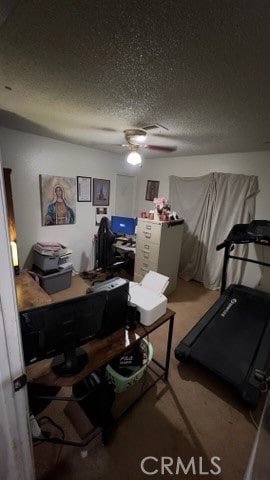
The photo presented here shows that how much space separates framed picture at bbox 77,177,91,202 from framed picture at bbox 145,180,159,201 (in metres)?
1.32

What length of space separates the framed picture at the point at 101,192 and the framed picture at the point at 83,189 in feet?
0.44

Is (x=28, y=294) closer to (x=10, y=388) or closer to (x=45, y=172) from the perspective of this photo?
(x=10, y=388)

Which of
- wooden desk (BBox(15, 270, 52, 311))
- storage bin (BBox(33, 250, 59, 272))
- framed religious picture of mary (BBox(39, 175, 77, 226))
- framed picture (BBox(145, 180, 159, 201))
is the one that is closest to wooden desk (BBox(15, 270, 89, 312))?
wooden desk (BBox(15, 270, 52, 311))

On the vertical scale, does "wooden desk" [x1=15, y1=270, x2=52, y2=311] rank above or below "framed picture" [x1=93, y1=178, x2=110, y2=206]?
below

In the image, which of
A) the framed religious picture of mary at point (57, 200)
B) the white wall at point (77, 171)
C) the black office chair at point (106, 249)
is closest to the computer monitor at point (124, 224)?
the white wall at point (77, 171)

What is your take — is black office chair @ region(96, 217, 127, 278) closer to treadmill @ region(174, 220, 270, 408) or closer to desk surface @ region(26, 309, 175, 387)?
treadmill @ region(174, 220, 270, 408)

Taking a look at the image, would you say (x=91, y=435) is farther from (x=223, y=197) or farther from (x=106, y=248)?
(x=223, y=197)

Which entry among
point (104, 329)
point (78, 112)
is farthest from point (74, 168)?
point (104, 329)

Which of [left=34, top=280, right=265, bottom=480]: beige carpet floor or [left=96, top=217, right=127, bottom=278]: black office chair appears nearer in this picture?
[left=34, top=280, right=265, bottom=480]: beige carpet floor

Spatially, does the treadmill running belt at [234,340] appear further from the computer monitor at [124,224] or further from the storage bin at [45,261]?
the storage bin at [45,261]

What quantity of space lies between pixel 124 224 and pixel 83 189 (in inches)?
38.6

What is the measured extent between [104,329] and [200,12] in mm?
1659

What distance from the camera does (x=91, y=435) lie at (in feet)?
4.54

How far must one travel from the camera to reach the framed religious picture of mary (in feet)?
10.8
